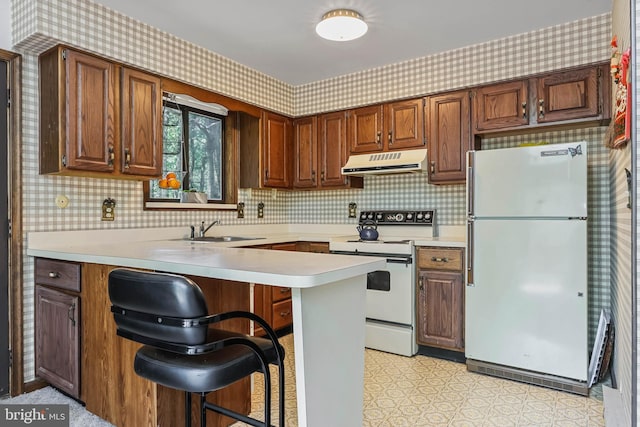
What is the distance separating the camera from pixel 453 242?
9.96ft

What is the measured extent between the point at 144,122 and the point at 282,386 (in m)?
2.14

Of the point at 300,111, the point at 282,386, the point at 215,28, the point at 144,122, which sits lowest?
the point at 282,386

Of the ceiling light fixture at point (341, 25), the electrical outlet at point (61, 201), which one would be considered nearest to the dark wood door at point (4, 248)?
the electrical outlet at point (61, 201)

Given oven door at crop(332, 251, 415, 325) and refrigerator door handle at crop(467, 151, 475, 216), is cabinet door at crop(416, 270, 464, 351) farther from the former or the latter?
refrigerator door handle at crop(467, 151, 475, 216)

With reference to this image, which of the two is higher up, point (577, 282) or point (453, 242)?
point (453, 242)

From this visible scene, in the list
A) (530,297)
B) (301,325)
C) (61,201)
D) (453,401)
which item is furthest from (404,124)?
(61,201)

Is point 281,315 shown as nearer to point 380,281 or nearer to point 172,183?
point 380,281

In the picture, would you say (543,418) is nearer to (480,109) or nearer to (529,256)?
(529,256)

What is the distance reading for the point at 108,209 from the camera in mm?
2908

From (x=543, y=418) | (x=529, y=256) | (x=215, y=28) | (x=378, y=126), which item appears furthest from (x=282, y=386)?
(x=378, y=126)

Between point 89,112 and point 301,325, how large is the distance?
1999 mm

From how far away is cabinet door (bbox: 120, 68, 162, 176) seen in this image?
2.72m

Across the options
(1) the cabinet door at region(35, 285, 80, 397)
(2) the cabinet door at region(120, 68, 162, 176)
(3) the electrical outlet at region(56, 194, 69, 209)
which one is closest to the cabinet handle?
(1) the cabinet door at region(35, 285, 80, 397)

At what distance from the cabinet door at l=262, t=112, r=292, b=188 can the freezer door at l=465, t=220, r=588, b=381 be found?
1.96 meters
